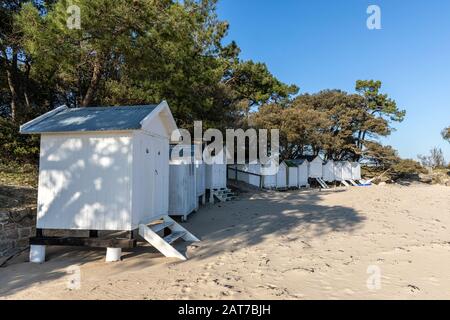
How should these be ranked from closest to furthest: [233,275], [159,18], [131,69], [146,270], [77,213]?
[233,275], [146,270], [77,213], [159,18], [131,69]

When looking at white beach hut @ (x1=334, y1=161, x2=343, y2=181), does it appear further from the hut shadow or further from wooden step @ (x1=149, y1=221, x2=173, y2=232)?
wooden step @ (x1=149, y1=221, x2=173, y2=232)

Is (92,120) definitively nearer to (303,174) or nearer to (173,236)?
(173,236)

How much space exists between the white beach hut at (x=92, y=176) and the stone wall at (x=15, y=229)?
1170 millimetres

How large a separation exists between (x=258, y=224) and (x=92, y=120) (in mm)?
5853

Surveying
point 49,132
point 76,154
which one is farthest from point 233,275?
point 49,132

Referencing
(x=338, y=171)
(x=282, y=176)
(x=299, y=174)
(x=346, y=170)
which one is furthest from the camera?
(x=346, y=170)

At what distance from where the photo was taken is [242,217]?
11812 millimetres

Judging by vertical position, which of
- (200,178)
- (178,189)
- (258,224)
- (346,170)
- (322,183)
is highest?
(346,170)

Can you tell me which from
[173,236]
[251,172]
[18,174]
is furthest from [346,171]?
[18,174]

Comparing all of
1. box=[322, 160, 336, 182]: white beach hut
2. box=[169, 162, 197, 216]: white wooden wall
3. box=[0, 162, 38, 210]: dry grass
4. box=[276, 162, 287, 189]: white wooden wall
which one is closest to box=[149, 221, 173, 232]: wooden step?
box=[169, 162, 197, 216]: white wooden wall

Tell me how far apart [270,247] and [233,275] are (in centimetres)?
221

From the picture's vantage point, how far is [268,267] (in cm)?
627

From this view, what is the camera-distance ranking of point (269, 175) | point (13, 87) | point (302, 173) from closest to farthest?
point (13, 87) → point (269, 175) → point (302, 173)
